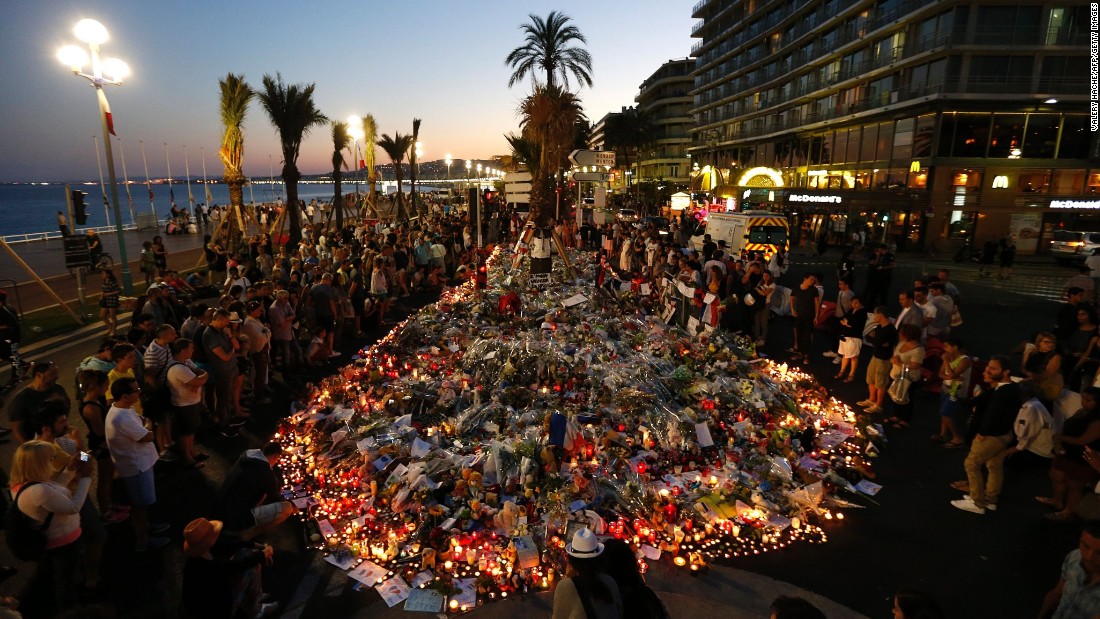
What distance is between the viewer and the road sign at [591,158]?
58.5 feet

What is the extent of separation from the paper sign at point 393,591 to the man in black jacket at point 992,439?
19.8 feet

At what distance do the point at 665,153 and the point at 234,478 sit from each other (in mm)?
90244

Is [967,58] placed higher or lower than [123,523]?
higher

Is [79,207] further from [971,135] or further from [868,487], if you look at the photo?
[971,135]

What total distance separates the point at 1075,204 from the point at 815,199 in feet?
54.5

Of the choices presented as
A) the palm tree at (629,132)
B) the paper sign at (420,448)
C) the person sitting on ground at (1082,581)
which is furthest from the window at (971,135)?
the palm tree at (629,132)

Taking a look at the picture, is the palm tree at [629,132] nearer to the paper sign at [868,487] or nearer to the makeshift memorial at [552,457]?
the makeshift memorial at [552,457]

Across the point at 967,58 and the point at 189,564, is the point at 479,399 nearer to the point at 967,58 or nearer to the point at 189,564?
the point at 189,564

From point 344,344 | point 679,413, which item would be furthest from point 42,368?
point 679,413

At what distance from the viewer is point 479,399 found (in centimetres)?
739

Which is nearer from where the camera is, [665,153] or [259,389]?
[259,389]

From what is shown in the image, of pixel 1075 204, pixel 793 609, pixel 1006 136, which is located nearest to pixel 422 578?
pixel 793 609

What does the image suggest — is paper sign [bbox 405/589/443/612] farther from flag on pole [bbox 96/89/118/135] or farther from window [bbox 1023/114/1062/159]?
window [bbox 1023/114/1062/159]

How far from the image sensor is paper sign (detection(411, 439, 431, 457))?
6176mm
